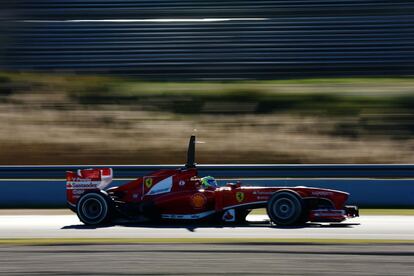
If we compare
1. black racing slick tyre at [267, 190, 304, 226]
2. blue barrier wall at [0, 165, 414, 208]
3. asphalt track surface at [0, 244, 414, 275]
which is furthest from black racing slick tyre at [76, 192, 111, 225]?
blue barrier wall at [0, 165, 414, 208]

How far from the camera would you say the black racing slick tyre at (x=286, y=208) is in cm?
1116

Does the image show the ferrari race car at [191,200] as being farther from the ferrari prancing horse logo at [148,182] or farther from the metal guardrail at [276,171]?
the metal guardrail at [276,171]

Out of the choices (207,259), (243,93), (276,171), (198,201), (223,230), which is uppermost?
(243,93)

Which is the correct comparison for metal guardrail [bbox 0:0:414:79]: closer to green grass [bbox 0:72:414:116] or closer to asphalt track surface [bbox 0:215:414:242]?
green grass [bbox 0:72:414:116]

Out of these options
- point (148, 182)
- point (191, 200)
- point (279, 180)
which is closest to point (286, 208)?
point (191, 200)

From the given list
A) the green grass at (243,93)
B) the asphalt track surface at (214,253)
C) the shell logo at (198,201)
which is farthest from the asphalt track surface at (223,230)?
the green grass at (243,93)

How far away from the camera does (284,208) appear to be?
36.8 feet

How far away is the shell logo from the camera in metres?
11.5

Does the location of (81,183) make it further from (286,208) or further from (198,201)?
(286,208)

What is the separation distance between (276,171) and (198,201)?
4.85 m

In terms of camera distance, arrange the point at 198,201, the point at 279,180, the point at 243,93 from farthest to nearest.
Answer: the point at 243,93 → the point at 279,180 → the point at 198,201

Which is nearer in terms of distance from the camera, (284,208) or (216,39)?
(284,208)

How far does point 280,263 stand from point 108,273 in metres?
1.77

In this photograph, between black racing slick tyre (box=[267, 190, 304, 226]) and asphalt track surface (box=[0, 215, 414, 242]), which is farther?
black racing slick tyre (box=[267, 190, 304, 226])
